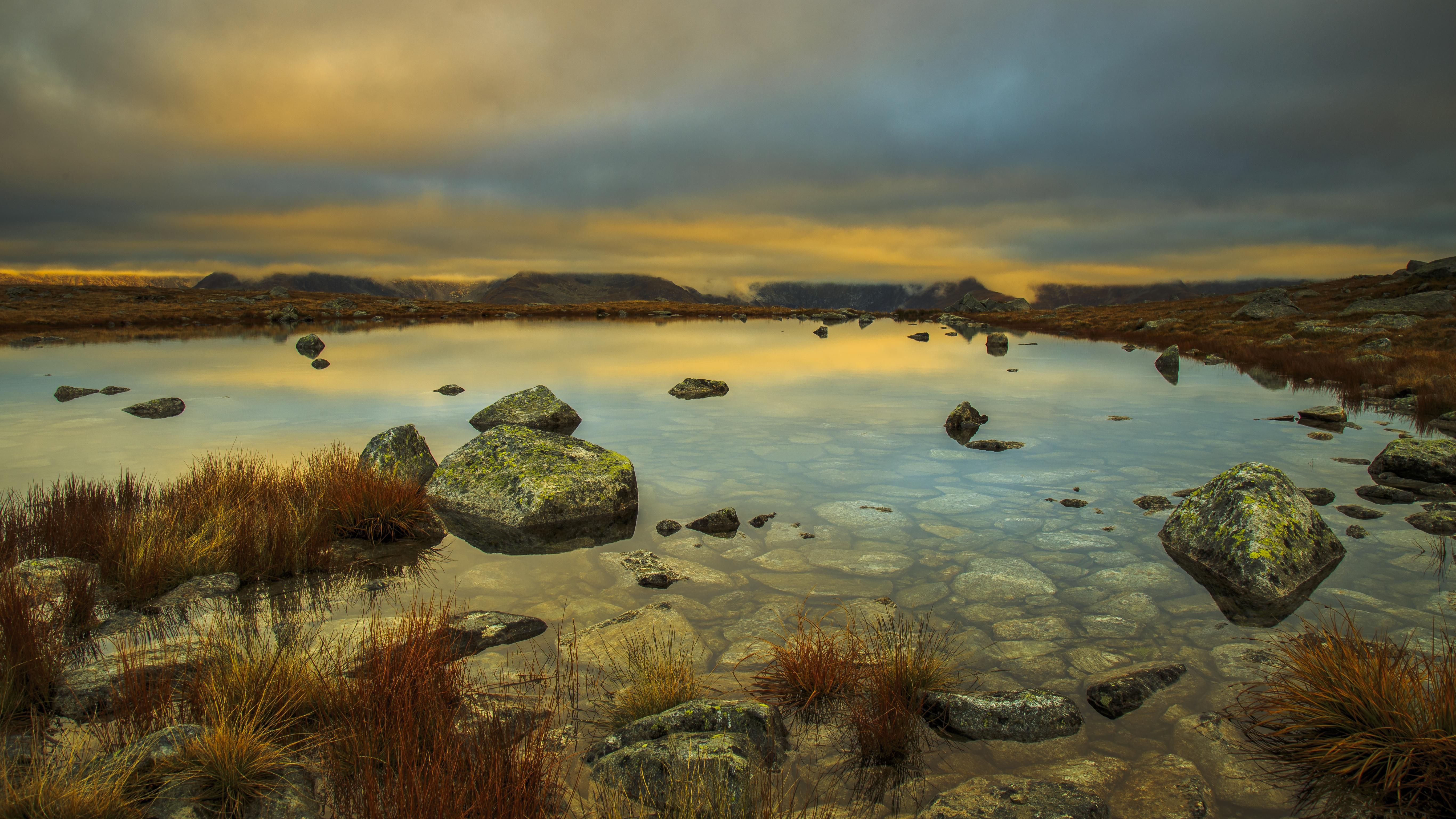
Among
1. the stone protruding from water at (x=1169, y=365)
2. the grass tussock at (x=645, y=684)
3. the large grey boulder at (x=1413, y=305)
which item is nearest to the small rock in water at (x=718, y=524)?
the grass tussock at (x=645, y=684)

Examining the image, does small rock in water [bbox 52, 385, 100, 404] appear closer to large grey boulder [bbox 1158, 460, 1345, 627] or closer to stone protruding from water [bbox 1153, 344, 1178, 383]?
large grey boulder [bbox 1158, 460, 1345, 627]

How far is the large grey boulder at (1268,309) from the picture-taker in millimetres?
62188

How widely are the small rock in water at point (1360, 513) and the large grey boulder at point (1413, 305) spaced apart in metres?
56.7

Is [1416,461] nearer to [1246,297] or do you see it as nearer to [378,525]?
[378,525]

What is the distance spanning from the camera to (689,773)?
12.8ft

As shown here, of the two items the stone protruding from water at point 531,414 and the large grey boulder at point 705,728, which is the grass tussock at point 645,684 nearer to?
the large grey boulder at point 705,728

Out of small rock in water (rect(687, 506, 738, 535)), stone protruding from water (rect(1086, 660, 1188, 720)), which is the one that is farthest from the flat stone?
small rock in water (rect(687, 506, 738, 535))

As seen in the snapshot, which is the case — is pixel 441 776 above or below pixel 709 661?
above

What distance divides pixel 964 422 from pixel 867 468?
5808 mm

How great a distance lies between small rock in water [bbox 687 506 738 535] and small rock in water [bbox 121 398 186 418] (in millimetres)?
17456

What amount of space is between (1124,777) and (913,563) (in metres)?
3.83

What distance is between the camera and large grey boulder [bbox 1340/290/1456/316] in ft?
167

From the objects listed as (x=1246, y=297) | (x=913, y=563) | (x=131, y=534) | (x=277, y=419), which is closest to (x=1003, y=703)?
(x=913, y=563)

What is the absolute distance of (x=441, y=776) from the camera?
366 centimetres
